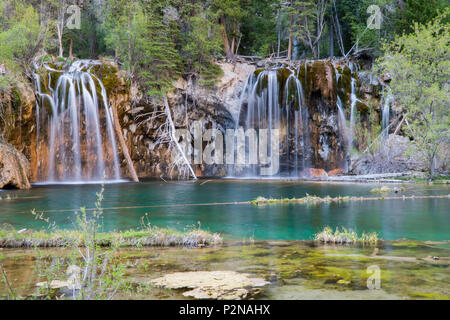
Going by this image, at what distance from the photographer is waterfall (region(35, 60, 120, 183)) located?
26562 millimetres

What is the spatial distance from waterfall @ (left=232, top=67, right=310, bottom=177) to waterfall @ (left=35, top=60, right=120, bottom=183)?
440 inches

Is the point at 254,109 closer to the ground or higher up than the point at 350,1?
closer to the ground

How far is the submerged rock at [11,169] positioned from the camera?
68.8ft

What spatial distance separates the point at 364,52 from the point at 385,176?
1518 centimetres

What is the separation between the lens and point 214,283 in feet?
16.1

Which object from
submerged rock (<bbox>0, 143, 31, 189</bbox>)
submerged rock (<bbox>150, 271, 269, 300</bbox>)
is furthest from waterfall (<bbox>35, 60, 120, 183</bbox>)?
submerged rock (<bbox>150, 271, 269, 300</bbox>)

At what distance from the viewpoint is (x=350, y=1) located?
38500 millimetres

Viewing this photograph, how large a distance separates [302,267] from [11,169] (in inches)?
805

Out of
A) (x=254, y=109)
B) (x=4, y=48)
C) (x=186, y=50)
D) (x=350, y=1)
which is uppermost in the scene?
(x=350, y=1)

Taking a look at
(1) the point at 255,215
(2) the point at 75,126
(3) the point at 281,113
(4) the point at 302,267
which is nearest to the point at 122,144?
(2) the point at 75,126

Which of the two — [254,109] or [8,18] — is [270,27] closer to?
[254,109]

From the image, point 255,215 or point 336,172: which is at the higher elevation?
point 336,172

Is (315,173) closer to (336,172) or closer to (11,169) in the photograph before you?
(336,172)
